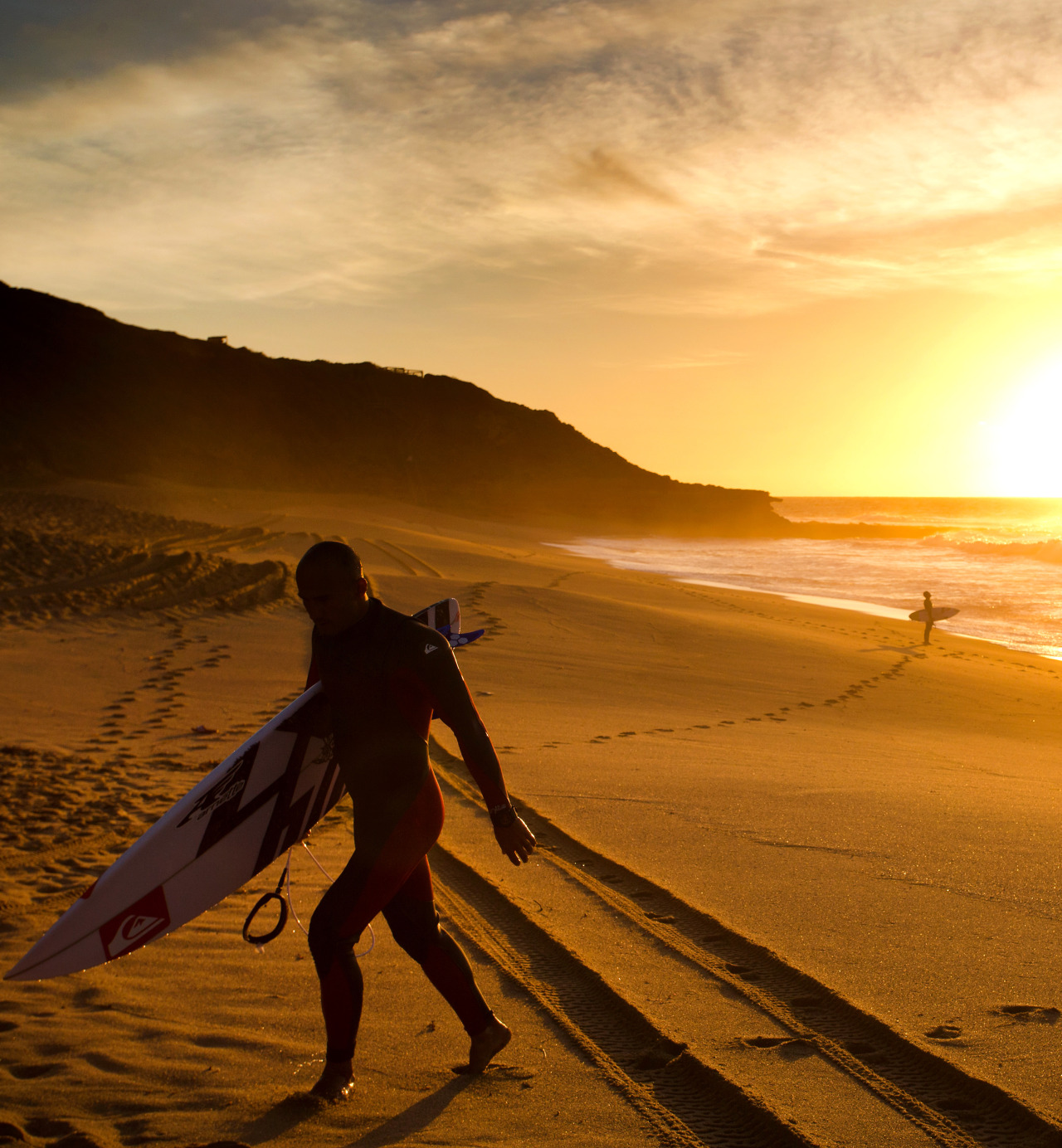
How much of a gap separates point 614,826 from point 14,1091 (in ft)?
10.7

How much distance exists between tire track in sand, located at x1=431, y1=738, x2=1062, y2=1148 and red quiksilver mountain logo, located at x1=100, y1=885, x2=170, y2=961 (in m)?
1.63

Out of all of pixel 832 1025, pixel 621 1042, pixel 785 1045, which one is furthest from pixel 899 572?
pixel 621 1042

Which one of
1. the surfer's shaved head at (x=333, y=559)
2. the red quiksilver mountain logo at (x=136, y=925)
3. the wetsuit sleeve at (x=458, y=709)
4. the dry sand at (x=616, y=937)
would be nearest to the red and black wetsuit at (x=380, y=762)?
the wetsuit sleeve at (x=458, y=709)

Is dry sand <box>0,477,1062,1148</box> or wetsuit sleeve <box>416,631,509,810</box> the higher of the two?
wetsuit sleeve <box>416,631,509,810</box>

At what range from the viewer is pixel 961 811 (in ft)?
18.1

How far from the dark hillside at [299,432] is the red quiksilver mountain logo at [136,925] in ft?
181

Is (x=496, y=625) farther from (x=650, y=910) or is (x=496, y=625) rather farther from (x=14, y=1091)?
(x=14, y=1091)

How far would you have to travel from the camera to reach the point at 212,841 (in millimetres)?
2973

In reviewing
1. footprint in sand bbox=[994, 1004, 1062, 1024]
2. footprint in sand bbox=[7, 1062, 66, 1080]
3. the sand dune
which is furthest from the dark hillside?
footprint in sand bbox=[994, 1004, 1062, 1024]

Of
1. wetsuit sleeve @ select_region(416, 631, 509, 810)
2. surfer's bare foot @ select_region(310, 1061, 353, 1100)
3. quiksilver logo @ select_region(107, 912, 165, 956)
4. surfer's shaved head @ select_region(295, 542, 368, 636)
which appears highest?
surfer's shaved head @ select_region(295, 542, 368, 636)

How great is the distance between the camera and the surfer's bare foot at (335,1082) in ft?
8.46

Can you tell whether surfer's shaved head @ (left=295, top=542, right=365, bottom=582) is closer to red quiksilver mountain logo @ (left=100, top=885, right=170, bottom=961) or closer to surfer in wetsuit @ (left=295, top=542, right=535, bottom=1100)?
surfer in wetsuit @ (left=295, top=542, right=535, bottom=1100)

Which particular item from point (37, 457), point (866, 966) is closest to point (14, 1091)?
point (866, 966)

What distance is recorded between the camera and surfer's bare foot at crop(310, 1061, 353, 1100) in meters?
2.58
